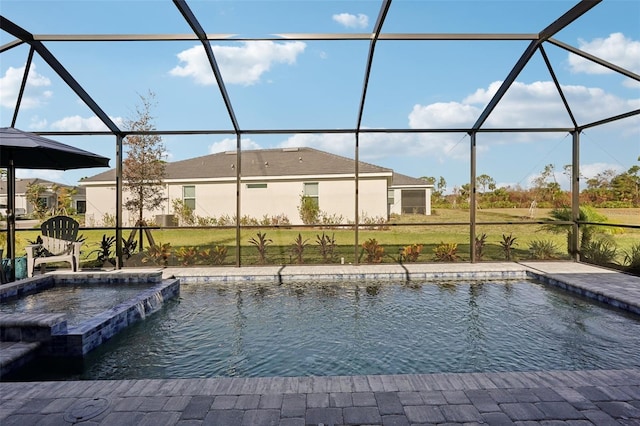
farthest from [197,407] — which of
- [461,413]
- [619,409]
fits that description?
[619,409]

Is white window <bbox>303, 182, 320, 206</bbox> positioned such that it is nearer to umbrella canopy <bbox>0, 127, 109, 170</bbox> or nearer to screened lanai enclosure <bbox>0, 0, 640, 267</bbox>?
screened lanai enclosure <bbox>0, 0, 640, 267</bbox>

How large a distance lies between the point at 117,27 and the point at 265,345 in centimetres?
505

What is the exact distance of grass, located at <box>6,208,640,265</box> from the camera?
29.5 feet

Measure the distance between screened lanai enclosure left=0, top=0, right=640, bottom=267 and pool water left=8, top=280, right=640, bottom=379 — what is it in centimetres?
198

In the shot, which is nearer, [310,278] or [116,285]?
[116,285]

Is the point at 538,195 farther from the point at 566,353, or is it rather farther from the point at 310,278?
the point at 566,353

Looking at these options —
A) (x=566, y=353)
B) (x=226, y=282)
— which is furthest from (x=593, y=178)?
(x=226, y=282)

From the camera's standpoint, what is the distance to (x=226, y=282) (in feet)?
22.5

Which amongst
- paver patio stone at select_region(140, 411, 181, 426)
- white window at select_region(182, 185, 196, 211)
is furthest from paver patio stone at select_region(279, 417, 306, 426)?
white window at select_region(182, 185, 196, 211)

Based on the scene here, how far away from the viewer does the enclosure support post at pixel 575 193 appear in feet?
26.0

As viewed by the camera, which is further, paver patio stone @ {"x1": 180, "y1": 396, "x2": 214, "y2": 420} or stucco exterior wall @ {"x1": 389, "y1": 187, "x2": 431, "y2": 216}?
stucco exterior wall @ {"x1": 389, "y1": 187, "x2": 431, "y2": 216}

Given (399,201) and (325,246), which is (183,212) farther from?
(399,201)

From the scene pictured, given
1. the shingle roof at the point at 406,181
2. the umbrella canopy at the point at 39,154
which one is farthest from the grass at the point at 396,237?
the umbrella canopy at the point at 39,154

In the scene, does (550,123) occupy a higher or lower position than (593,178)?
higher
